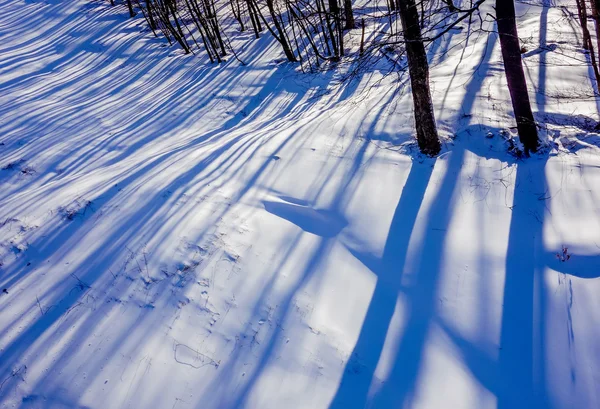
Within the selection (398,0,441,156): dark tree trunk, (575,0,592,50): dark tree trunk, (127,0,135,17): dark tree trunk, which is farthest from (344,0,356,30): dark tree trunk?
(127,0,135,17): dark tree trunk

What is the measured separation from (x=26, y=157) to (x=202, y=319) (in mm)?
7713

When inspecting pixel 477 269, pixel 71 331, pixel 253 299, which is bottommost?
pixel 477 269

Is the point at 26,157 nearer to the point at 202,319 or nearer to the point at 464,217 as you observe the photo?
the point at 202,319

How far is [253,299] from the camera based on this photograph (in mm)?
4090

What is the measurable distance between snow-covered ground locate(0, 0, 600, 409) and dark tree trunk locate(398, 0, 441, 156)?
376 mm

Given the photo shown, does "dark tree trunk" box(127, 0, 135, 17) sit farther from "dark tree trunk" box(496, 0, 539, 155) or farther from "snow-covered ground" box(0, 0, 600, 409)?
"dark tree trunk" box(496, 0, 539, 155)

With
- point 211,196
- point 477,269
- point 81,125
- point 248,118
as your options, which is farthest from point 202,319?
point 81,125

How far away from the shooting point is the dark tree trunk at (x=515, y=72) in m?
4.99

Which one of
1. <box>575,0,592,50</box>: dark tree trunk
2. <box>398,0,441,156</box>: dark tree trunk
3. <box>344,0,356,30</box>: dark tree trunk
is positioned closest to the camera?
<box>398,0,441,156</box>: dark tree trunk

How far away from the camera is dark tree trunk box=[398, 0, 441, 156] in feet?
16.2

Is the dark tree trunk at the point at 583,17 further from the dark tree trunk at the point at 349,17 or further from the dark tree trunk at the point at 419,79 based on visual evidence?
the dark tree trunk at the point at 349,17

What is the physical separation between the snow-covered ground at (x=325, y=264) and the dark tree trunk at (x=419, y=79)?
1.23ft

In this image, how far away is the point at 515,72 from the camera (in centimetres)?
534

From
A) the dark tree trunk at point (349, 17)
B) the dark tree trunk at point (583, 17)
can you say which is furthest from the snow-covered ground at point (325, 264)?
the dark tree trunk at point (349, 17)
